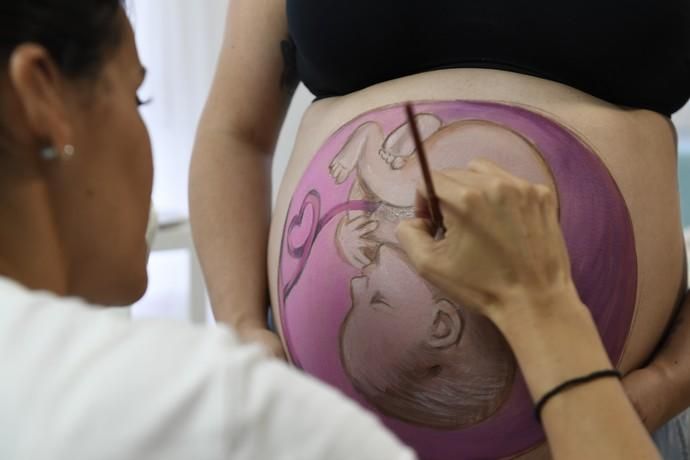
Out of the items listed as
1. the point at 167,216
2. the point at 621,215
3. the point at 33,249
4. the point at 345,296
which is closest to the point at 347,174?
the point at 345,296

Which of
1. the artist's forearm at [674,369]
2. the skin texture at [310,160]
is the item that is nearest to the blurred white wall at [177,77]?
the skin texture at [310,160]

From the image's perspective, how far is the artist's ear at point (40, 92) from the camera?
1.71ft

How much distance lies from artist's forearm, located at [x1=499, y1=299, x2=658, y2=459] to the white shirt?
21 centimetres

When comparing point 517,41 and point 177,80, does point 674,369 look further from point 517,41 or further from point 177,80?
point 177,80

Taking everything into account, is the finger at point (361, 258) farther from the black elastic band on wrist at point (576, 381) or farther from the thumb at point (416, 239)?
the black elastic band on wrist at point (576, 381)

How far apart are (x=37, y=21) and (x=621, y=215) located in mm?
543

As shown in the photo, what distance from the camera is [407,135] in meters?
0.87

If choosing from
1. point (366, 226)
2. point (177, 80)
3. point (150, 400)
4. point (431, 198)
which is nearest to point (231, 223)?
point (366, 226)

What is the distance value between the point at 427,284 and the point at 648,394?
23 cm

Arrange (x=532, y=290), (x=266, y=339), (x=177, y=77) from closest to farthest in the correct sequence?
(x=532, y=290)
(x=266, y=339)
(x=177, y=77)

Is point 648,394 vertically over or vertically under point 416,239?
under

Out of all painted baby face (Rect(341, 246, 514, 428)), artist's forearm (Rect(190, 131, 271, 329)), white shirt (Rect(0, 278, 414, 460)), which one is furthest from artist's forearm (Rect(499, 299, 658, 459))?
artist's forearm (Rect(190, 131, 271, 329))

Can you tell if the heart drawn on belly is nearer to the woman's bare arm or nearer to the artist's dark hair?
the woman's bare arm

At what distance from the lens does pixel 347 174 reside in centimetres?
88
